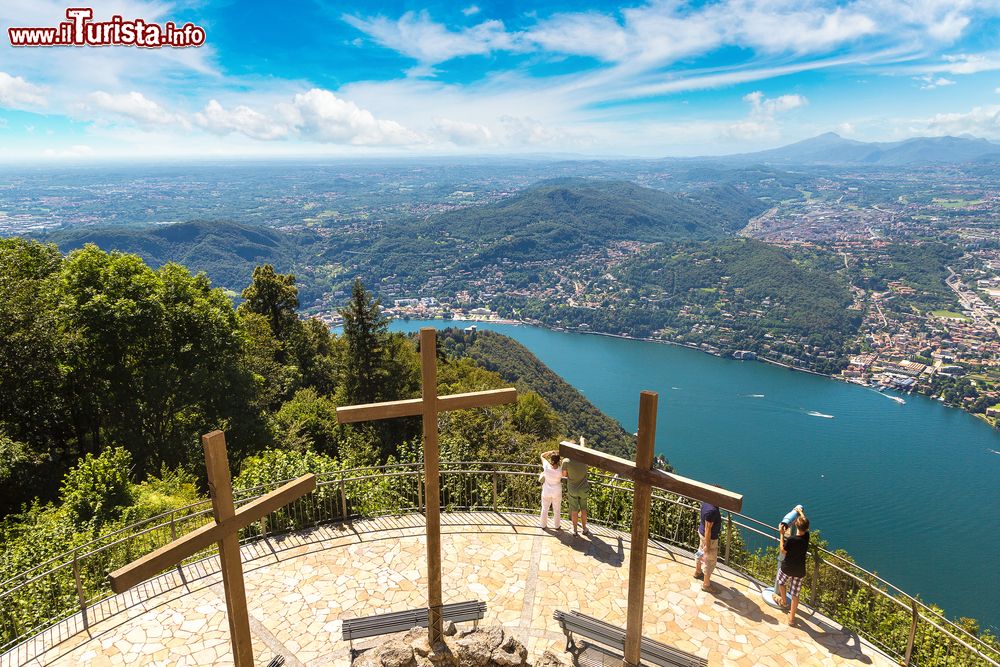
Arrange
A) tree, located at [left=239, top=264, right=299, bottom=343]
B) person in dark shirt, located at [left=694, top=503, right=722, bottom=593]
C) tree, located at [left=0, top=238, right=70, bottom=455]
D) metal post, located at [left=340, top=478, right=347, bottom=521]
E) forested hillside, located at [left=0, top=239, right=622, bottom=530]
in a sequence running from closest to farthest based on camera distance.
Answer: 1. person in dark shirt, located at [left=694, top=503, right=722, bottom=593]
2. metal post, located at [left=340, top=478, right=347, bottom=521]
3. tree, located at [left=0, top=238, right=70, bottom=455]
4. forested hillside, located at [left=0, top=239, right=622, bottom=530]
5. tree, located at [left=239, top=264, right=299, bottom=343]

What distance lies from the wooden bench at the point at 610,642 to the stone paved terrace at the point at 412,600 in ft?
1.01

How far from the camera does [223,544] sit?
4008mm

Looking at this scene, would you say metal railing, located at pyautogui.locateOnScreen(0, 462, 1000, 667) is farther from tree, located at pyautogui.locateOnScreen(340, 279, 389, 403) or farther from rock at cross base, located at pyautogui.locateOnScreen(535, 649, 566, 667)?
tree, located at pyautogui.locateOnScreen(340, 279, 389, 403)

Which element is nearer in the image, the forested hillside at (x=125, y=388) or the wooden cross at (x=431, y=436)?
the wooden cross at (x=431, y=436)

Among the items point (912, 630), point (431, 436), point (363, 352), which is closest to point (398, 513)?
point (431, 436)

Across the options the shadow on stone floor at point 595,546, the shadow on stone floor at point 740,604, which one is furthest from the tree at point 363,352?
the shadow on stone floor at point 740,604

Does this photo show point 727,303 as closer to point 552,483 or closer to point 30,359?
point 552,483

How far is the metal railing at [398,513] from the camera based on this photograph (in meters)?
6.23

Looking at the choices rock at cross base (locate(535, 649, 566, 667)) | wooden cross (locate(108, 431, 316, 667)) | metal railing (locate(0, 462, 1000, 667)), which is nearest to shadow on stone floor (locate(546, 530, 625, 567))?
metal railing (locate(0, 462, 1000, 667))

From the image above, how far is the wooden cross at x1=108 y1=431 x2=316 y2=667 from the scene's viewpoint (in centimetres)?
367

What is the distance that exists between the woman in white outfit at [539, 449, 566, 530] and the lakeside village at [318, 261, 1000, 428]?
3068 inches

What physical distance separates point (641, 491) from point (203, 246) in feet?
622

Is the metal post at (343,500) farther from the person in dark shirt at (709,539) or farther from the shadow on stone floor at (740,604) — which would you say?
the shadow on stone floor at (740,604)

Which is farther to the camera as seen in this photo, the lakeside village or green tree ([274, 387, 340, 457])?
the lakeside village
